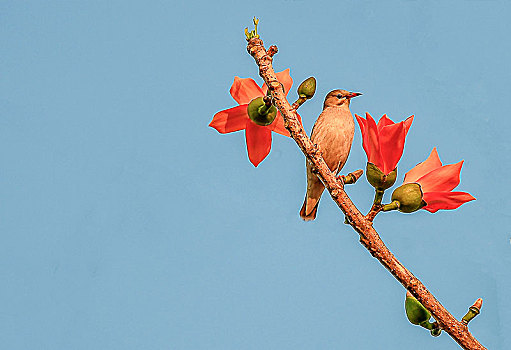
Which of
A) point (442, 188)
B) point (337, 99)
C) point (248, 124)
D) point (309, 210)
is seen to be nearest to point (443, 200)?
point (442, 188)

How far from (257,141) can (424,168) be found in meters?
0.20

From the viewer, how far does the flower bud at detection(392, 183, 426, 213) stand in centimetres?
58

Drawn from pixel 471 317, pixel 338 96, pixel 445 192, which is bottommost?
pixel 471 317

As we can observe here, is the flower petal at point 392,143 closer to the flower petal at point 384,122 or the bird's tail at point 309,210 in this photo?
the flower petal at point 384,122

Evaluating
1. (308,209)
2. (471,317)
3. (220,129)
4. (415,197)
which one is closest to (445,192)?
(415,197)

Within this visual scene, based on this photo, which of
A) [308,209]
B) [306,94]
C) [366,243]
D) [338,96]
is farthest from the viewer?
[338,96]

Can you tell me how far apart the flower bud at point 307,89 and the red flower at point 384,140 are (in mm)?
70

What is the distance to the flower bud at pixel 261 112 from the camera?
1.92 feet

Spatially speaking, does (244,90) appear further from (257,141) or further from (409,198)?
(409,198)

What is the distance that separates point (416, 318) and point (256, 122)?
0.28m

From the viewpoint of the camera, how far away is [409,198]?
1.90 ft

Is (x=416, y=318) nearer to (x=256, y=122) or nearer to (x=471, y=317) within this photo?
(x=471, y=317)

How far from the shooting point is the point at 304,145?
1.70ft

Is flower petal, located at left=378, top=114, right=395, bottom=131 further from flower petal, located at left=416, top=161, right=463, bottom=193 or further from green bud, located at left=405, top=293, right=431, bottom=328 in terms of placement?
green bud, located at left=405, top=293, right=431, bottom=328
